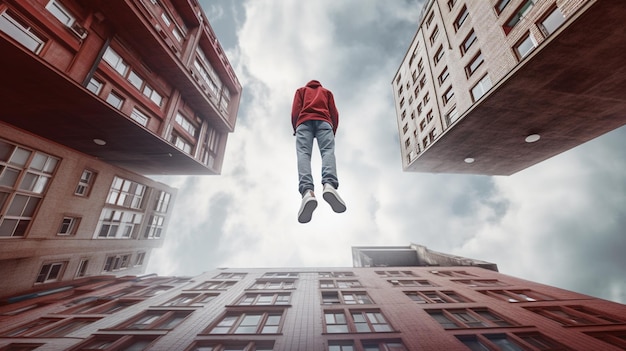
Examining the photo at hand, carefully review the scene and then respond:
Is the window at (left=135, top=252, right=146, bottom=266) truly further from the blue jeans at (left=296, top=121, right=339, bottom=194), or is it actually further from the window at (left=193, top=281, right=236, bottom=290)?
the blue jeans at (left=296, top=121, right=339, bottom=194)

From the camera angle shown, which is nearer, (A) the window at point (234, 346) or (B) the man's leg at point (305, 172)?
(B) the man's leg at point (305, 172)

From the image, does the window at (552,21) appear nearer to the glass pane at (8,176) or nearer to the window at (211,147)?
the window at (211,147)

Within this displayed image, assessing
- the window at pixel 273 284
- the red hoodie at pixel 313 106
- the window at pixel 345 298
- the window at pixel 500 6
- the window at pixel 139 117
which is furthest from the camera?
the window at pixel 273 284

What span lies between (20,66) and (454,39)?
2251 cm

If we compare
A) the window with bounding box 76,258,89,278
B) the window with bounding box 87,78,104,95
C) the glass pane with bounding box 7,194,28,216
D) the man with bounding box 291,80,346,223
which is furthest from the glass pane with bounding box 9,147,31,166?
the man with bounding box 291,80,346,223

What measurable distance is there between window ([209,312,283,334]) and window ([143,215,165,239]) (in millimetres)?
18348

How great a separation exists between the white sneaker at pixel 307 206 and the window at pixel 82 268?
26.2m

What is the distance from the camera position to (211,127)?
26.7 meters

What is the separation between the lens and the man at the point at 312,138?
4234 mm

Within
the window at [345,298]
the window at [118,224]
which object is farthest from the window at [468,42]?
the window at [118,224]

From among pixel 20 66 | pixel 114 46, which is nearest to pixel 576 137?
pixel 20 66

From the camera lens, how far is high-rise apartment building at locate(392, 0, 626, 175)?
7.99m

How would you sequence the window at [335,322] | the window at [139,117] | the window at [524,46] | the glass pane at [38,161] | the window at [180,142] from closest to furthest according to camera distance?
the window at [524,46]
the window at [335,322]
the glass pane at [38,161]
the window at [139,117]
the window at [180,142]

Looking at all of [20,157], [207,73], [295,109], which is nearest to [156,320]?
[20,157]
